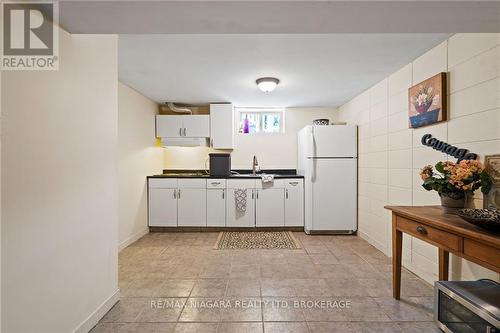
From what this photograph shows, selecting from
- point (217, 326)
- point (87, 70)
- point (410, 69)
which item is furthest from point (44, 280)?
point (410, 69)

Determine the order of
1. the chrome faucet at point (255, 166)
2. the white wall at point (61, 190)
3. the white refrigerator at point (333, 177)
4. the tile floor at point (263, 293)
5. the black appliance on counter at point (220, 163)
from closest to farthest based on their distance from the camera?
the white wall at point (61, 190) → the tile floor at point (263, 293) → the white refrigerator at point (333, 177) → the black appliance on counter at point (220, 163) → the chrome faucet at point (255, 166)

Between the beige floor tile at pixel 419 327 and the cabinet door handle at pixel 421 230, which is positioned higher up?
the cabinet door handle at pixel 421 230

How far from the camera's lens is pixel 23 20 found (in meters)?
1.15

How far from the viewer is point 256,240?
3.43 metres

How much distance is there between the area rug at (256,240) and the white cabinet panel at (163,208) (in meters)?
0.85

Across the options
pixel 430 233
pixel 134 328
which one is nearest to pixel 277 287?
pixel 134 328

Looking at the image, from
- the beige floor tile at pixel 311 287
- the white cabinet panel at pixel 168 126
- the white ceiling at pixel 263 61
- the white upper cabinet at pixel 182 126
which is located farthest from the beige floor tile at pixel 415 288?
the white cabinet panel at pixel 168 126

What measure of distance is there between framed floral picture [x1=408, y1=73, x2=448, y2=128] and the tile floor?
147 centimetres

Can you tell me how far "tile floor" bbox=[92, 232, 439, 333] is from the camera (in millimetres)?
1628

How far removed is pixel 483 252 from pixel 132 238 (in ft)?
11.8

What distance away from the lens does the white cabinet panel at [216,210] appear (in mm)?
3840

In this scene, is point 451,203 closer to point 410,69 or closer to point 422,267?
point 422,267

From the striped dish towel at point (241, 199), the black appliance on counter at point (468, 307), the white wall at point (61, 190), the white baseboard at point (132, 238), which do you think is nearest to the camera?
the white wall at point (61, 190)

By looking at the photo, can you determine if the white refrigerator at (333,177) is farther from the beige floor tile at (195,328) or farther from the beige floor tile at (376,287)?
the beige floor tile at (195,328)
